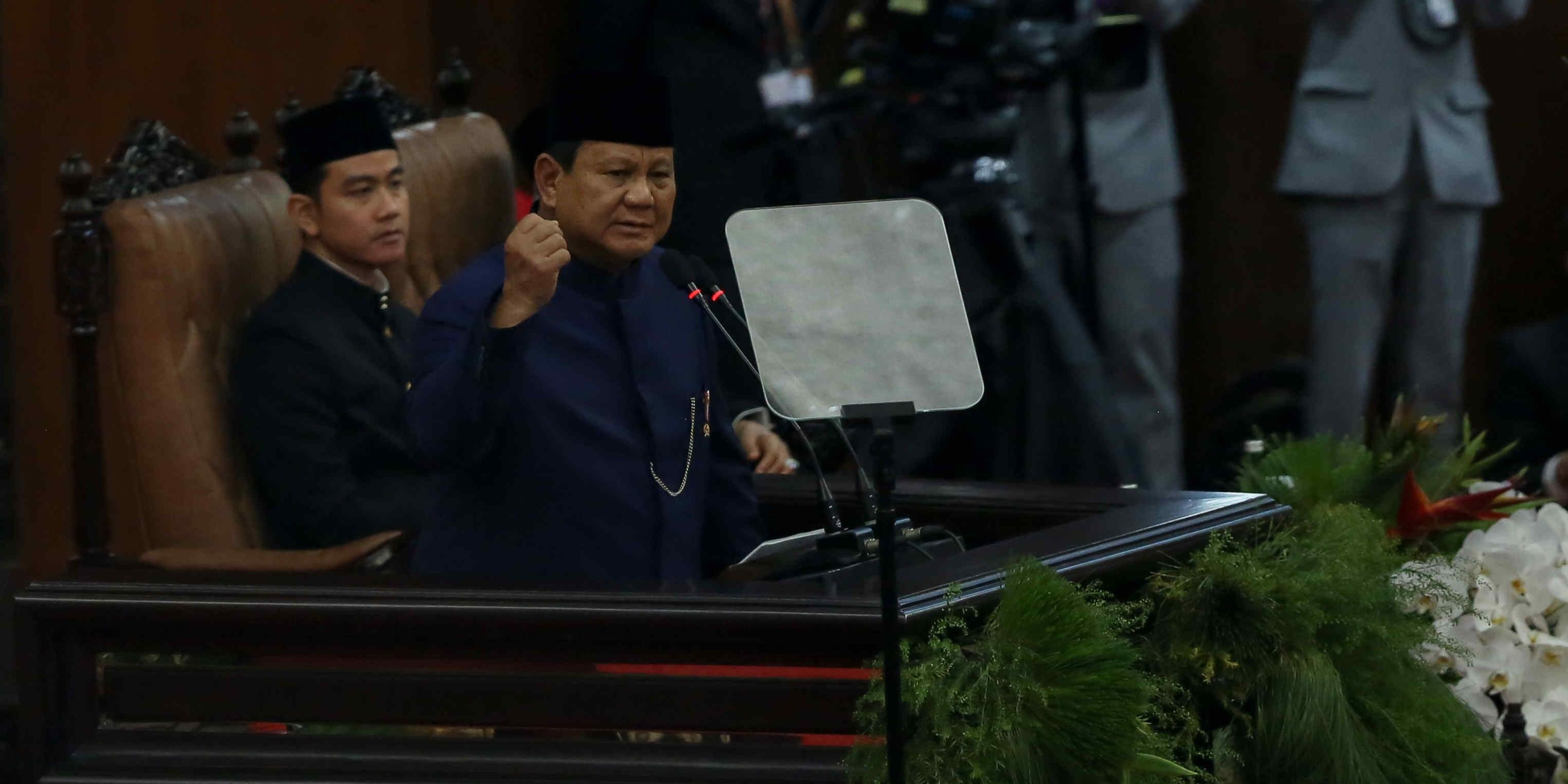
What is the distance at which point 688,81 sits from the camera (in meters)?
4.42

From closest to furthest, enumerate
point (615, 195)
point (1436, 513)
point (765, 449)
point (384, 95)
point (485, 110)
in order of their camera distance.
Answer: point (615, 195) → point (1436, 513) → point (765, 449) → point (384, 95) → point (485, 110)

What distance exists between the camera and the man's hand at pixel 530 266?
2023 mm

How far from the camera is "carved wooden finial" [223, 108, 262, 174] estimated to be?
3111 mm

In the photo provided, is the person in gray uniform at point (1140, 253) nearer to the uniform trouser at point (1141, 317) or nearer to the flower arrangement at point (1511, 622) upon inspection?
the uniform trouser at point (1141, 317)

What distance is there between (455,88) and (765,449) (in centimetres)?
100

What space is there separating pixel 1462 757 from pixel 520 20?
132 inches

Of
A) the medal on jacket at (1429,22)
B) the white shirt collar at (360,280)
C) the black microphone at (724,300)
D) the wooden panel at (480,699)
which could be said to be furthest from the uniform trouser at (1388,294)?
the wooden panel at (480,699)

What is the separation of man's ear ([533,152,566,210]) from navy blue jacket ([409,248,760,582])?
0.09m

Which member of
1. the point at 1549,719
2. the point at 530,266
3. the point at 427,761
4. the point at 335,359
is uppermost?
the point at 530,266

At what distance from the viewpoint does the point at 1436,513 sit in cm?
257

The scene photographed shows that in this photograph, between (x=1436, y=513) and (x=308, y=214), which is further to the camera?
(x=308, y=214)

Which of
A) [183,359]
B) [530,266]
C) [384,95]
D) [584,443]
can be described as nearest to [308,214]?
[183,359]

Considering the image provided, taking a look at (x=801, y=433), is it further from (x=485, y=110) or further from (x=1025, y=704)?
(x=485, y=110)

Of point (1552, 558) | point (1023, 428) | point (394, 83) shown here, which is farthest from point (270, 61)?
point (1552, 558)
